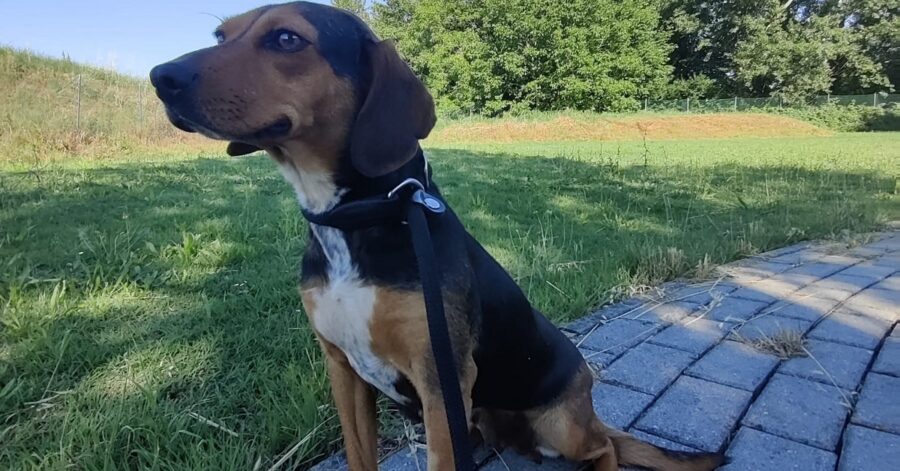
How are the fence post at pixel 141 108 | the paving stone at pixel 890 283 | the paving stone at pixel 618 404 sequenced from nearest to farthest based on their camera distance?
the paving stone at pixel 618 404, the paving stone at pixel 890 283, the fence post at pixel 141 108

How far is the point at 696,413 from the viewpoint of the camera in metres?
2.52

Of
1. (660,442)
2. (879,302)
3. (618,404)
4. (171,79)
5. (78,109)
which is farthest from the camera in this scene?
(78,109)

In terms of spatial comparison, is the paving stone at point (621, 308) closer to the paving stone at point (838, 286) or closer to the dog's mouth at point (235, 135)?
the paving stone at point (838, 286)

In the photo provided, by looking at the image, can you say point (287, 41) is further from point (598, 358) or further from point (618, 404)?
point (598, 358)

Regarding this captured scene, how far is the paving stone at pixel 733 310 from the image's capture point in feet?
12.0

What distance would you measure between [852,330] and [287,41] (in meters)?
3.41

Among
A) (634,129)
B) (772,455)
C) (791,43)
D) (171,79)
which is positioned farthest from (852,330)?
(791,43)

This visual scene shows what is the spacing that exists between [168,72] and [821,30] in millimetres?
48797

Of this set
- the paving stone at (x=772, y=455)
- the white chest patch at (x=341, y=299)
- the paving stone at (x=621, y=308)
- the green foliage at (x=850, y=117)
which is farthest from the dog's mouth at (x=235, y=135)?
the green foliage at (x=850, y=117)

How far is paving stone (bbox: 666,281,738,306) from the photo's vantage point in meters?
3.99

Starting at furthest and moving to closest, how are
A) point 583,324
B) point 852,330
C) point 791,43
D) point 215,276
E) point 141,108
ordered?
point 791,43
point 141,108
point 215,276
point 583,324
point 852,330

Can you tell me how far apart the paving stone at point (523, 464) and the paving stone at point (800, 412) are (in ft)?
2.67

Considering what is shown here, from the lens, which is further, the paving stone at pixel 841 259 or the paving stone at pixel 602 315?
the paving stone at pixel 841 259

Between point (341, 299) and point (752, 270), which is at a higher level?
point (341, 299)
